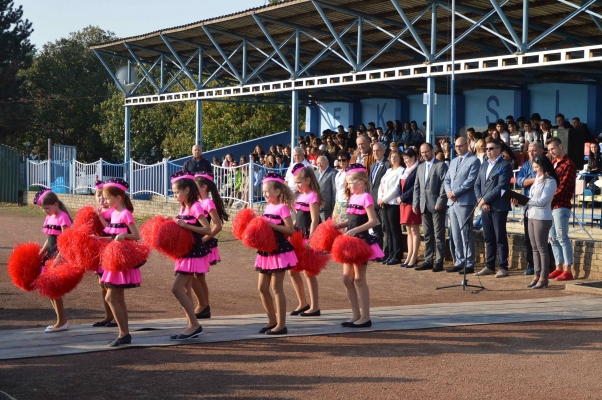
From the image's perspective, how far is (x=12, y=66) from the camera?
49.9 metres

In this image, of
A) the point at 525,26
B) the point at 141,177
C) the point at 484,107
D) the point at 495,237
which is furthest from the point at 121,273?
the point at 484,107

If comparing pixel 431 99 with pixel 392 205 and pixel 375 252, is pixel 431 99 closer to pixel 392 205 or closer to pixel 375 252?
pixel 392 205

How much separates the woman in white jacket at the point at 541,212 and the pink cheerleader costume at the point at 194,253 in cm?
520

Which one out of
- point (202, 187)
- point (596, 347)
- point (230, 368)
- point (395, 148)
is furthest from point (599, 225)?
point (230, 368)

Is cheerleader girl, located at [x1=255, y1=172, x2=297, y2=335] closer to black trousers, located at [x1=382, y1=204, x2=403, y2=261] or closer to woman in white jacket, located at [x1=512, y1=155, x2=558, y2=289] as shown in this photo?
woman in white jacket, located at [x1=512, y1=155, x2=558, y2=289]

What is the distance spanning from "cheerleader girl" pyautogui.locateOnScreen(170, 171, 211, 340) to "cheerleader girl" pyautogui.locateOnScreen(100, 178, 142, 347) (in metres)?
0.41

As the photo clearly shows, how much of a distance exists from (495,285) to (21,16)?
47.1m

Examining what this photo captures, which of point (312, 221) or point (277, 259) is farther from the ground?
point (312, 221)

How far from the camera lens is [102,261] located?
7.39m

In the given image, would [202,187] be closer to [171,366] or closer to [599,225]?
[171,366]

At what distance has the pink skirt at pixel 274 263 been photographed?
7969mm

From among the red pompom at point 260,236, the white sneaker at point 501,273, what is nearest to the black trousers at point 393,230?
the white sneaker at point 501,273

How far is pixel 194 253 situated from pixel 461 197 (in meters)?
5.90

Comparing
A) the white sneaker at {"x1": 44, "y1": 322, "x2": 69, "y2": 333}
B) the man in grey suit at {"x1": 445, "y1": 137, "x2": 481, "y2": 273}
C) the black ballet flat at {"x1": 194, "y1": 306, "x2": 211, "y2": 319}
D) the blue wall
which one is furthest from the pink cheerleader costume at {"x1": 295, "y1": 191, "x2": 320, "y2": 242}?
the blue wall
